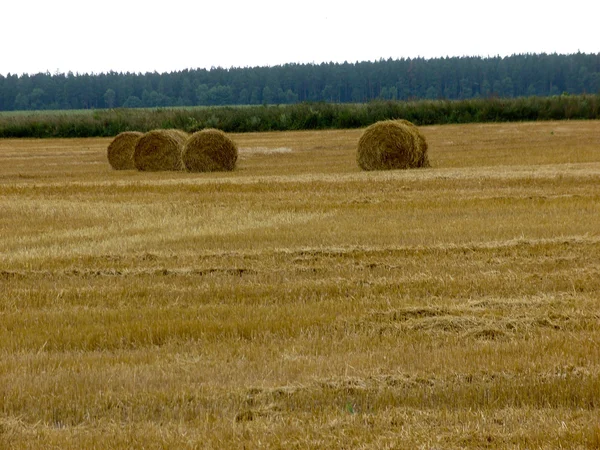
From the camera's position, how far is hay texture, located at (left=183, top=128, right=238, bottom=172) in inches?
965

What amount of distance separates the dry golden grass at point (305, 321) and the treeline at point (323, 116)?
30.9m

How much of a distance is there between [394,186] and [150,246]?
7642 mm

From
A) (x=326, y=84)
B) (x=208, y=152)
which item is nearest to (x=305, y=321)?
→ (x=208, y=152)

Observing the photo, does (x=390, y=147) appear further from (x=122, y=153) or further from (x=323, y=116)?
(x=323, y=116)

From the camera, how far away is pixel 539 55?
13175 cm

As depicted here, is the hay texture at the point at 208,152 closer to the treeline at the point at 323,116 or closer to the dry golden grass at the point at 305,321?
the dry golden grass at the point at 305,321

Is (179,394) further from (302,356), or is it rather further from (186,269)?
(186,269)

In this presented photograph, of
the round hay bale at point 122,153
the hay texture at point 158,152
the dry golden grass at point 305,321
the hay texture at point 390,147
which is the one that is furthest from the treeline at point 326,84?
the dry golden grass at point 305,321

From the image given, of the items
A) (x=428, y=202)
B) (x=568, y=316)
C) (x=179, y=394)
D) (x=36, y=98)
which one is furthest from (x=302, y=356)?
(x=36, y=98)

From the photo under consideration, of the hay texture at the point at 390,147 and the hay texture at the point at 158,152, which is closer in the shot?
the hay texture at the point at 390,147

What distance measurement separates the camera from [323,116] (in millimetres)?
47875

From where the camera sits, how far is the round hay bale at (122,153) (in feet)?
90.3

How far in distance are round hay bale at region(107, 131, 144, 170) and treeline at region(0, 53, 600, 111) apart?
3498 inches

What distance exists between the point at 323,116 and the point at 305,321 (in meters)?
41.0
